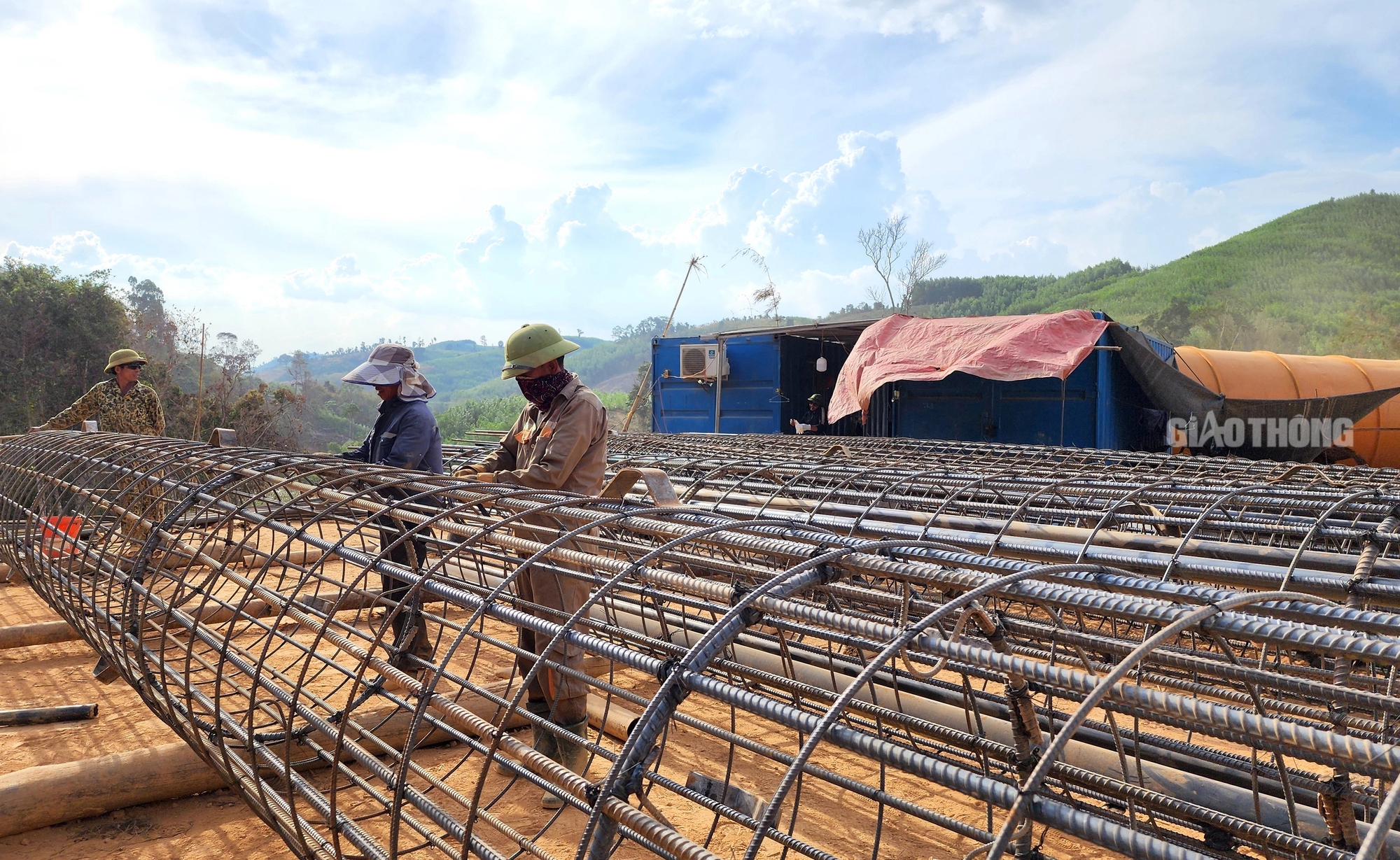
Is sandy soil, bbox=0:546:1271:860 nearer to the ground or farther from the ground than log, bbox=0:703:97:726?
nearer to the ground

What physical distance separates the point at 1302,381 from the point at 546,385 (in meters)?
10.7

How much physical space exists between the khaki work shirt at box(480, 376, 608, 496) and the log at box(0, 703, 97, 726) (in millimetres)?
2288

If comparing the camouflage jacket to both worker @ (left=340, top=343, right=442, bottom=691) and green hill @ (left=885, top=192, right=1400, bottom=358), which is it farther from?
green hill @ (left=885, top=192, right=1400, bottom=358)

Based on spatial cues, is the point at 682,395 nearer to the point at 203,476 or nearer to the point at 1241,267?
the point at 203,476

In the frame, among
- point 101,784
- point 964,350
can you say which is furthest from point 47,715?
point 964,350

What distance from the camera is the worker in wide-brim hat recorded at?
6.77 m

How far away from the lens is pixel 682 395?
12047 mm

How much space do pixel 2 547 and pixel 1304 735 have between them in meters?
7.14

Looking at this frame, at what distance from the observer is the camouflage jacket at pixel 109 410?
684 cm

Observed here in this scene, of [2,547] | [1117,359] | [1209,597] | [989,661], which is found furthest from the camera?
[1117,359]

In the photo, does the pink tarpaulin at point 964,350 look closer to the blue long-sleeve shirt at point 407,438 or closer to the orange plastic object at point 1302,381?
the orange plastic object at point 1302,381

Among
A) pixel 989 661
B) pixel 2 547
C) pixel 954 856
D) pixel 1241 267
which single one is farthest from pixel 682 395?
pixel 1241 267

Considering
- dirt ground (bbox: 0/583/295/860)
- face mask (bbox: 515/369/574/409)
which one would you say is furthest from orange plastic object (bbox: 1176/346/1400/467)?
dirt ground (bbox: 0/583/295/860)

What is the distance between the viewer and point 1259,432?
9.09 m
